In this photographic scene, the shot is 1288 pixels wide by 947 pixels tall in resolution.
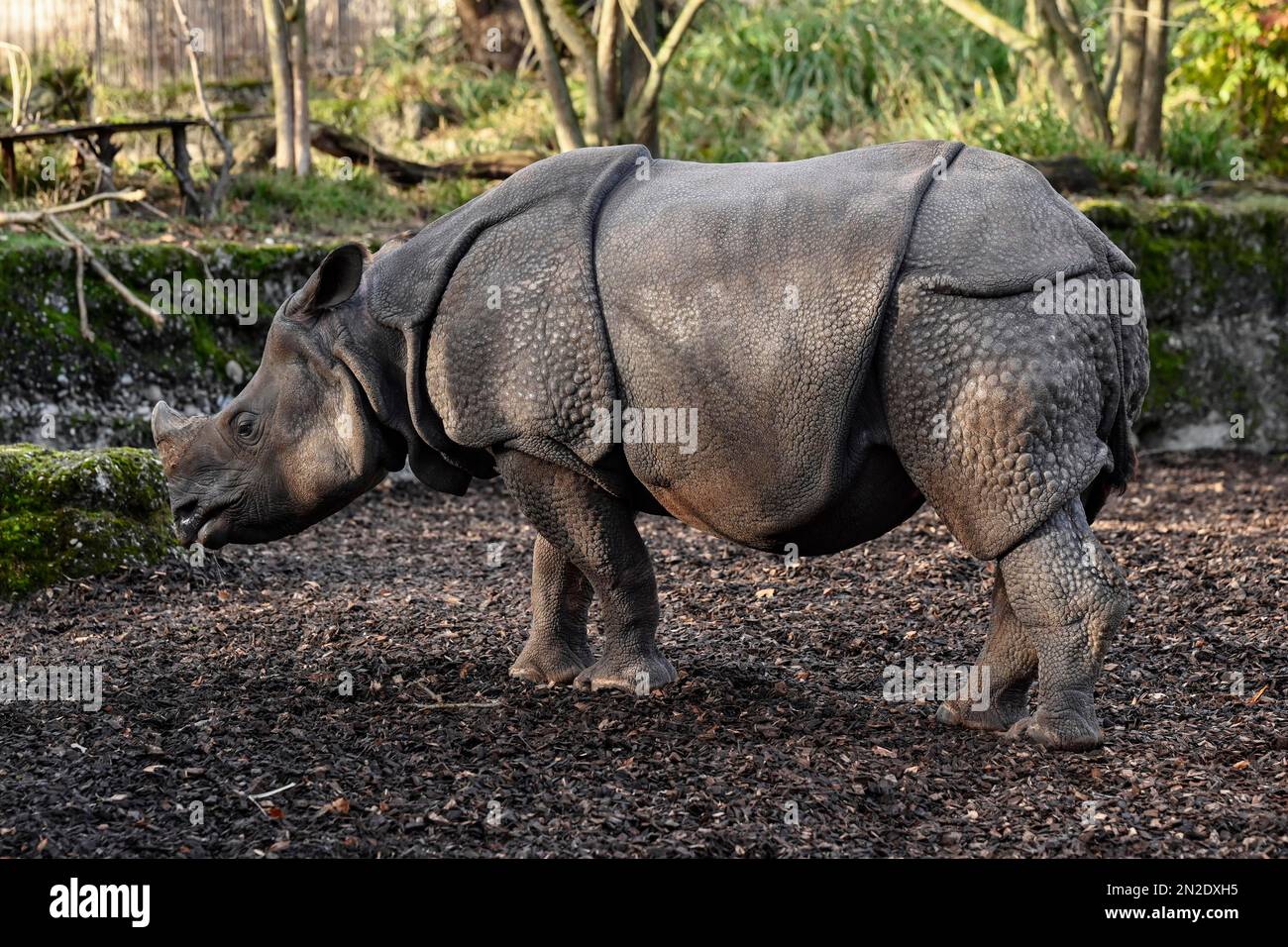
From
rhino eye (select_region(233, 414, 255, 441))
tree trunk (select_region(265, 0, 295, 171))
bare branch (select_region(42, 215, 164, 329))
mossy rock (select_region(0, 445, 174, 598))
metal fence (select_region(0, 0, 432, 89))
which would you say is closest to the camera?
bare branch (select_region(42, 215, 164, 329))

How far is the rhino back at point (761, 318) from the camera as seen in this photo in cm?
499

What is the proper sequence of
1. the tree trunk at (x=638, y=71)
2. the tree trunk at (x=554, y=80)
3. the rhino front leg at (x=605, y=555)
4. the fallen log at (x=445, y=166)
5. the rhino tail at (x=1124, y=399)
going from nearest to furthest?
1. the rhino tail at (x=1124, y=399)
2. the rhino front leg at (x=605, y=555)
3. the tree trunk at (x=554, y=80)
4. the tree trunk at (x=638, y=71)
5. the fallen log at (x=445, y=166)

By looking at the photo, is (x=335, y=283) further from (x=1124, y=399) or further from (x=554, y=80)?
(x=554, y=80)

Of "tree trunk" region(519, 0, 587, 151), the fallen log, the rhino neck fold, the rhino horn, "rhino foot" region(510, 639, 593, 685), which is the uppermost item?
"tree trunk" region(519, 0, 587, 151)

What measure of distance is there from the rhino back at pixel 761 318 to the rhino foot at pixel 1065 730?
1056 mm

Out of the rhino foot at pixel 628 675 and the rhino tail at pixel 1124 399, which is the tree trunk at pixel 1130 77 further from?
the rhino foot at pixel 628 675

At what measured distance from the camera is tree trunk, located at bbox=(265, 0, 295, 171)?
42.4ft

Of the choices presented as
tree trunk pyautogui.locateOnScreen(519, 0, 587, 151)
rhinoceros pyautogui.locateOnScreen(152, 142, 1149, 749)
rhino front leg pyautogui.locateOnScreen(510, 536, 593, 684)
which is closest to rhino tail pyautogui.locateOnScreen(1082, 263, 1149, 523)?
rhinoceros pyautogui.locateOnScreen(152, 142, 1149, 749)

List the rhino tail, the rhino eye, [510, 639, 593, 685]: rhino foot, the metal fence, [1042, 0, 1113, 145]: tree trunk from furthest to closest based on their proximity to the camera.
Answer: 1. the metal fence
2. [1042, 0, 1113, 145]: tree trunk
3. [510, 639, 593, 685]: rhino foot
4. the rhino eye
5. the rhino tail

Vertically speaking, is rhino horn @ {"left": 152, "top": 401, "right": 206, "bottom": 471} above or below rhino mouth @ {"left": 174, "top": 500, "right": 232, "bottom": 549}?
above

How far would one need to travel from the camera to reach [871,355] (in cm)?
498

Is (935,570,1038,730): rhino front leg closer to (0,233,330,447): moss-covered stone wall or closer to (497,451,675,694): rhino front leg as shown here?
(497,451,675,694): rhino front leg

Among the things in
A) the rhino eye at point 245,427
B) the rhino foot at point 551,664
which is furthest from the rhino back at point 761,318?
the rhino eye at point 245,427
